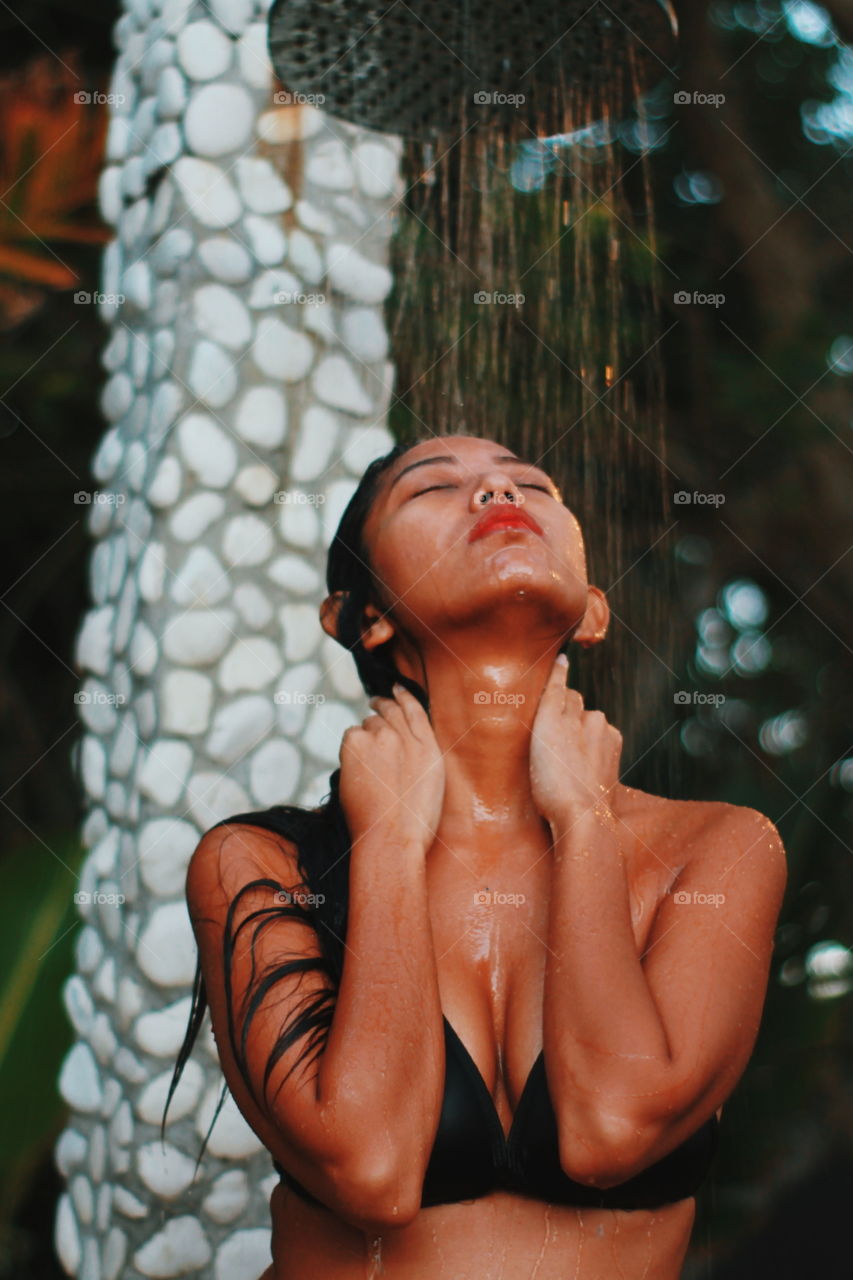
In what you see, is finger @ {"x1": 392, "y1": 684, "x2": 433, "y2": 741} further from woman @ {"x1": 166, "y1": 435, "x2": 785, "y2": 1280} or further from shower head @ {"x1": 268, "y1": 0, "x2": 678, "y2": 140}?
shower head @ {"x1": 268, "y1": 0, "x2": 678, "y2": 140}

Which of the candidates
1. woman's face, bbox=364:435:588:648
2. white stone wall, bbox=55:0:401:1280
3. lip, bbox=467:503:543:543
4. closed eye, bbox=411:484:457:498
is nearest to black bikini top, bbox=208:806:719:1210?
woman's face, bbox=364:435:588:648

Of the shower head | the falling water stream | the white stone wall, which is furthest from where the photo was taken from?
the falling water stream

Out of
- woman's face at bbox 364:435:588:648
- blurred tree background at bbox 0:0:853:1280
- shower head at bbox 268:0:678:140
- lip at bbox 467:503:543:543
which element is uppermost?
shower head at bbox 268:0:678:140

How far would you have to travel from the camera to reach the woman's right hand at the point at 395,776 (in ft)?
6.52

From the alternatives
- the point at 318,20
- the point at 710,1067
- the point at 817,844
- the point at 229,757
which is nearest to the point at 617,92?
the point at 318,20

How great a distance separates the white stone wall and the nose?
4.55ft

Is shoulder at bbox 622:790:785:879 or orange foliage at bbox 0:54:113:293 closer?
shoulder at bbox 622:790:785:879

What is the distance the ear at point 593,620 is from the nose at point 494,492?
295 millimetres

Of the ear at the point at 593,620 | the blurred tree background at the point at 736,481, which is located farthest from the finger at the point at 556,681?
the blurred tree background at the point at 736,481

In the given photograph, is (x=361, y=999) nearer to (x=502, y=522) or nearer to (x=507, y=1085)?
(x=507, y=1085)

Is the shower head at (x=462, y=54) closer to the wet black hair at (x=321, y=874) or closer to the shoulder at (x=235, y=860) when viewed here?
the wet black hair at (x=321, y=874)

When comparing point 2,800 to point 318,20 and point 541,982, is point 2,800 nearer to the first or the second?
point 318,20

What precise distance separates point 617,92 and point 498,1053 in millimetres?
2532

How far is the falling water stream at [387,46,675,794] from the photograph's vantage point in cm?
377
